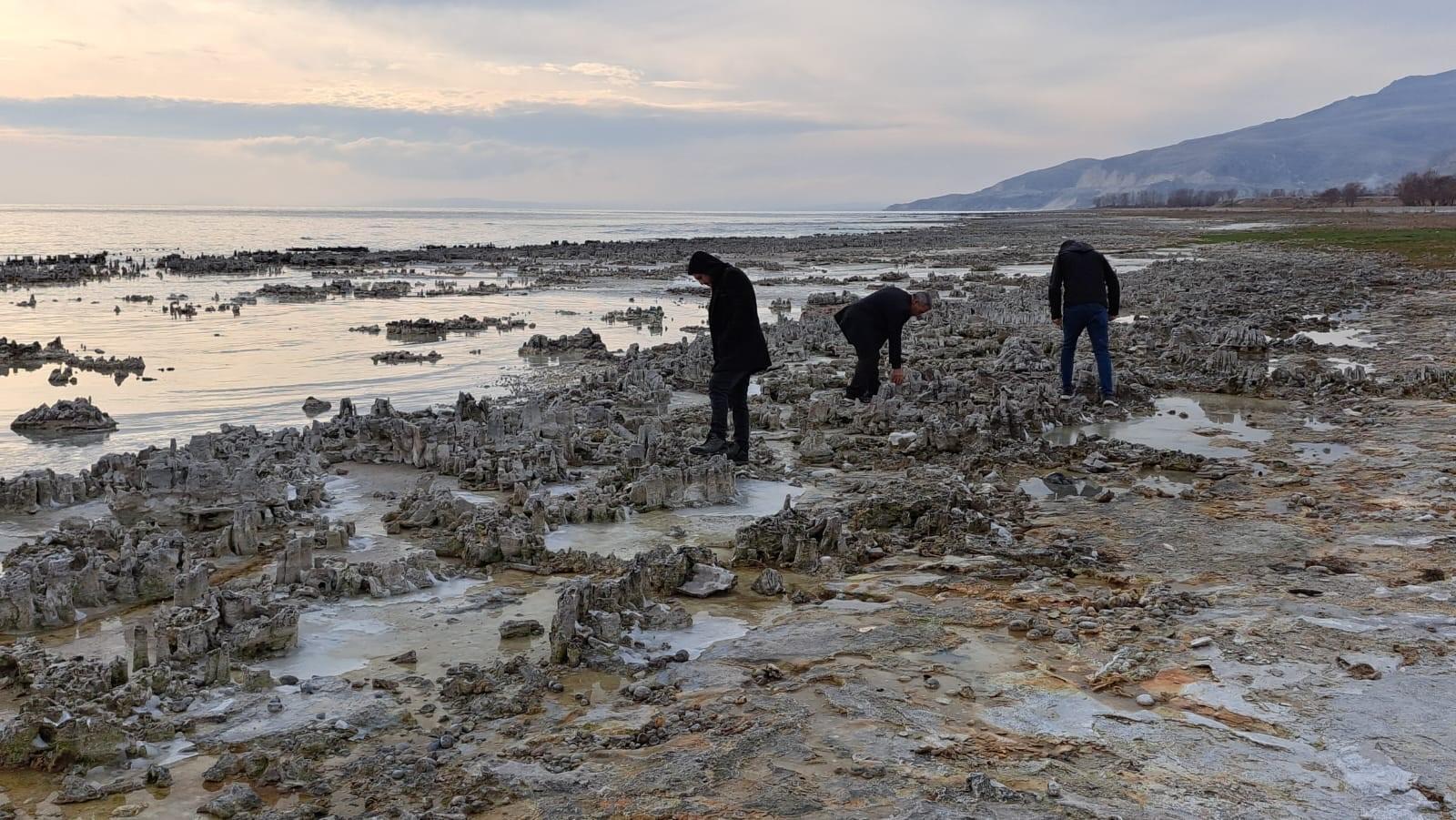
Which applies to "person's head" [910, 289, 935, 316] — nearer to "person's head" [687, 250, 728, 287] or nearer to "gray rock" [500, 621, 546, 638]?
"person's head" [687, 250, 728, 287]

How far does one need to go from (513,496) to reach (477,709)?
382 cm

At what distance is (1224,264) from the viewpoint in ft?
106

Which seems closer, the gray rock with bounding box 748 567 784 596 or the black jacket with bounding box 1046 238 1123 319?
the gray rock with bounding box 748 567 784 596

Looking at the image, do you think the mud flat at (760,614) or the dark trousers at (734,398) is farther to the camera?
the dark trousers at (734,398)

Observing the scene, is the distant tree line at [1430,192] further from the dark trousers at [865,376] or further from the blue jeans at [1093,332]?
the dark trousers at [865,376]

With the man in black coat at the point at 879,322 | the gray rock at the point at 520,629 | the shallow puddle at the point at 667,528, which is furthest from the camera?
the man in black coat at the point at 879,322

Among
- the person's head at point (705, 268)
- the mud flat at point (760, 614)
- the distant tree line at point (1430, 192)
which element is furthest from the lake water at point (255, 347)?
the distant tree line at point (1430, 192)

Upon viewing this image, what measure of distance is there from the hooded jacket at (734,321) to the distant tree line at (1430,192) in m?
110

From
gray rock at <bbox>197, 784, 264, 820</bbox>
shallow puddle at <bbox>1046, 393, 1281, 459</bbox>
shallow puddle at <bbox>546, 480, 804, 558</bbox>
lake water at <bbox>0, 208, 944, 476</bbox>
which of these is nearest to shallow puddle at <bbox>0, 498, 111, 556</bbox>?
lake water at <bbox>0, 208, 944, 476</bbox>

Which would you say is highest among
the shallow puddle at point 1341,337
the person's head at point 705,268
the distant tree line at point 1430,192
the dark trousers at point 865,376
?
the distant tree line at point 1430,192

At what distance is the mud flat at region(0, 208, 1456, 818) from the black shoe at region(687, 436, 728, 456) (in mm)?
146

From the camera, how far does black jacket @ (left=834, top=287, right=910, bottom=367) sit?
10.7m

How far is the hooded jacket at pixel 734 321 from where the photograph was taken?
352 inches

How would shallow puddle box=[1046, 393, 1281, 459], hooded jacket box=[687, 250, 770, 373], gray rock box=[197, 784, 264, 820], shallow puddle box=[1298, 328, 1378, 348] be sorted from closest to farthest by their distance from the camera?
gray rock box=[197, 784, 264, 820], hooded jacket box=[687, 250, 770, 373], shallow puddle box=[1046, 393, 1281, 459], shallow puddle box=[1298, 328, 1378, 348]
